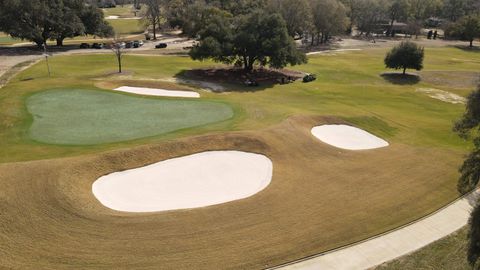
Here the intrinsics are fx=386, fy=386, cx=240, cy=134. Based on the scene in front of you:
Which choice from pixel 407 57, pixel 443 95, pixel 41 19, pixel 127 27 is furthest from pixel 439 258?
pixel 127 27

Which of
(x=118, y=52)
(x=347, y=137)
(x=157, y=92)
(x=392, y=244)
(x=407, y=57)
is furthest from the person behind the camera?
(x=407, y=57)

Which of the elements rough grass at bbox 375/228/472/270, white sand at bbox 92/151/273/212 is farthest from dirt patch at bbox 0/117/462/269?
rough grass at bbox 375/228/472/270

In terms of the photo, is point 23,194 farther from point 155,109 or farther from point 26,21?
point 26,21

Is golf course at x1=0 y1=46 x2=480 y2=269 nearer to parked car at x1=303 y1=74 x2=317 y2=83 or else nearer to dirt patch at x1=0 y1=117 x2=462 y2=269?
dirt patch at x1=0 y1=117 x2=462 y2=269

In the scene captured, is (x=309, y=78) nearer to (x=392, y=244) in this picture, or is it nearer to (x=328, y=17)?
(x=392, y=244)

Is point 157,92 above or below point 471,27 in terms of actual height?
below
